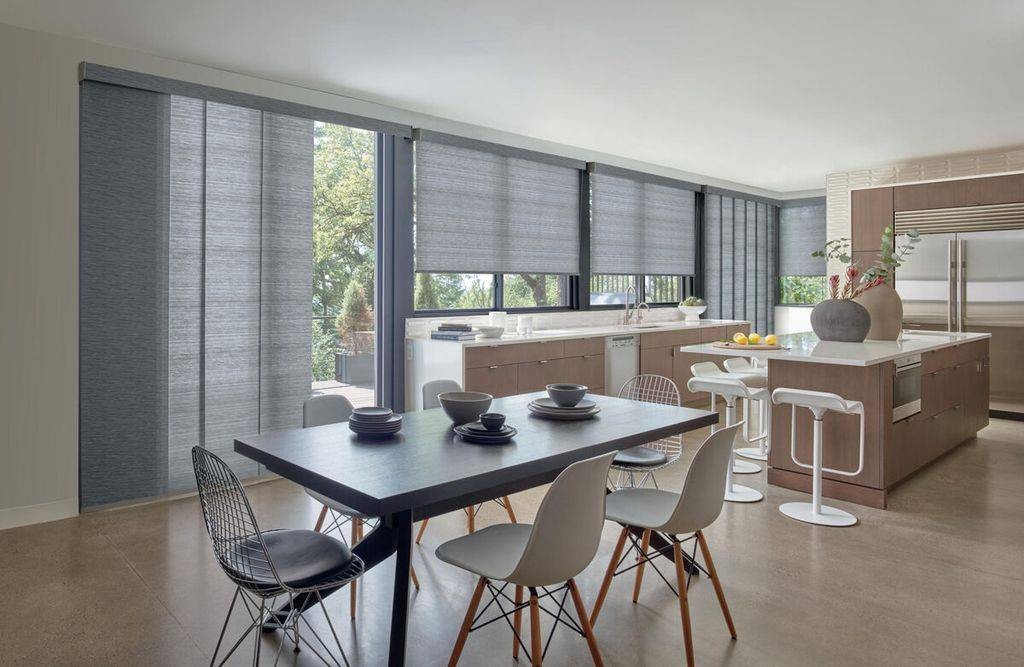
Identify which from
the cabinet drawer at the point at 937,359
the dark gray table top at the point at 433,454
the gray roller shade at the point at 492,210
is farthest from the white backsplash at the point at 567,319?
the cabinet drawer at the point at 937,359

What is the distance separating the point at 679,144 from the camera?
21.9 ft

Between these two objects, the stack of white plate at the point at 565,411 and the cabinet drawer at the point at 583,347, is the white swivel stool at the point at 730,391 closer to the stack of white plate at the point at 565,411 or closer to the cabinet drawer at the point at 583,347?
the stack of white plate at the point at 565,411

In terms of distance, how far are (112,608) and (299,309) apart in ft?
7.65

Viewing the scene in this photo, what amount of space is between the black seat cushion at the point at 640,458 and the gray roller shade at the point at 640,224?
3.84 m

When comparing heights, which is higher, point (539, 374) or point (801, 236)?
point (801, 236)

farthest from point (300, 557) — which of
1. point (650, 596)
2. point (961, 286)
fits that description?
point (961, 286)

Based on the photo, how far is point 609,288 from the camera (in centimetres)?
752

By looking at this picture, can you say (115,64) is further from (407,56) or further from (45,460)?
(45,460)

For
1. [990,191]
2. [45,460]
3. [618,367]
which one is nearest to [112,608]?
[45,460]

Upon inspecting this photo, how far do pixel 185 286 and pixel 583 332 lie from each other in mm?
3251

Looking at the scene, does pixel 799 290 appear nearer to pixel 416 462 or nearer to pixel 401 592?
pixel 416 462

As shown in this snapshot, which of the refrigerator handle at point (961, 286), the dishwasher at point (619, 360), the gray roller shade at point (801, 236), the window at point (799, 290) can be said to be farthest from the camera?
the window at point (799, 290)

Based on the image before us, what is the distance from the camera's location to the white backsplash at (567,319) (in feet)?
18.2

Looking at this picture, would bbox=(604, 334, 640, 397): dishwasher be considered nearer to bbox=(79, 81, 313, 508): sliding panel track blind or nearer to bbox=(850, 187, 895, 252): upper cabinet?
bbox=(79, 81, 313, 508): sliding panel track blind
